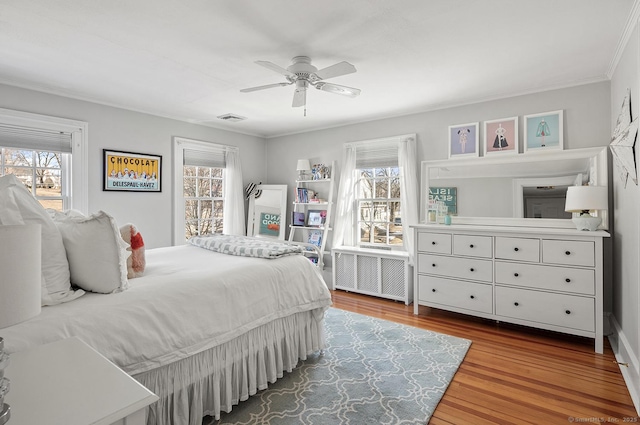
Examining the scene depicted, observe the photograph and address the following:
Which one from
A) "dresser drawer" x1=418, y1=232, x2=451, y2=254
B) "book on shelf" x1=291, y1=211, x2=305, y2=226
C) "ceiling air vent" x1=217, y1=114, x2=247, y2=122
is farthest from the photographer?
"book on shelf" x1=291, y1=211, x2=305, y2=226

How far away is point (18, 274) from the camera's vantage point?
793 mm

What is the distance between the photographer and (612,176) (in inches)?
123

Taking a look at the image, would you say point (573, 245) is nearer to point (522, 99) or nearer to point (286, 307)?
point (522, 99)

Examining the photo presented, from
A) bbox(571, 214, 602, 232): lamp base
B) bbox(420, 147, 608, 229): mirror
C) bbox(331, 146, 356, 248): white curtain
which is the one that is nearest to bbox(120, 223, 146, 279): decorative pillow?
bbox(331, 146, 356, 248): white curtain

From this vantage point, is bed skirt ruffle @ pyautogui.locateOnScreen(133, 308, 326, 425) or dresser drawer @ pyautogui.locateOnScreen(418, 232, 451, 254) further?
dresser drawer @ pyautogui.locateOnScreen(418, 232, 451, 254)

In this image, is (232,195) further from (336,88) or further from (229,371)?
(229,371)

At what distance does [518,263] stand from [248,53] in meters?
3.04

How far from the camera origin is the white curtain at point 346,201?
4.92 meters

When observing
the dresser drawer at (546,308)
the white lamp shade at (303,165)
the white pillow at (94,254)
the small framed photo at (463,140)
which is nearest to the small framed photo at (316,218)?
the white lamp shade at (303,165)

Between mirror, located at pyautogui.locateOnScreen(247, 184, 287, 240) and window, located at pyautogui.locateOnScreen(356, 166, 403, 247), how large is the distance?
131cm

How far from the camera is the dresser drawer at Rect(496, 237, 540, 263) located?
313cm

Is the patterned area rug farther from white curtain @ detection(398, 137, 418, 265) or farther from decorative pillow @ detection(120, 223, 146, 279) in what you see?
white curtain @ detection(398, 137, 418, 265)

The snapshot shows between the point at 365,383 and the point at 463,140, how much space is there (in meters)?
2.93

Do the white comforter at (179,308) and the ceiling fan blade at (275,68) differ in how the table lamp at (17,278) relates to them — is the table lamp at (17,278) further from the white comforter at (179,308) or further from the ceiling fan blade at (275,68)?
the ceiling fan blade at (275,68)
